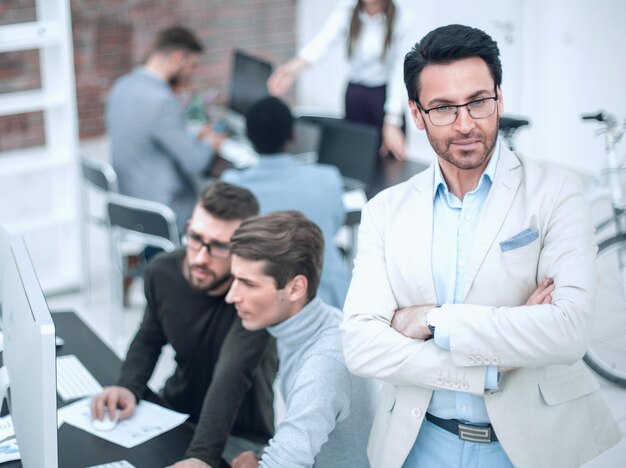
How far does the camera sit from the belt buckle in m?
1.88

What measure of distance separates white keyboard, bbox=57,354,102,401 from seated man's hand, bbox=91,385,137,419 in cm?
12

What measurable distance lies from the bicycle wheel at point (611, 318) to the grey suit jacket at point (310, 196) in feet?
2.85

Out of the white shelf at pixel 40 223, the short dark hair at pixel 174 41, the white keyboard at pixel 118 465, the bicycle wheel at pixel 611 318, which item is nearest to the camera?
the white keyboard at pixel 118 465

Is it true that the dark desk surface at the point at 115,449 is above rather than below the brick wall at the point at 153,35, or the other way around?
below

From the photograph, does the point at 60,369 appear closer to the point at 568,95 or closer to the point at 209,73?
the point at 568,95

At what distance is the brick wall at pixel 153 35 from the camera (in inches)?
277

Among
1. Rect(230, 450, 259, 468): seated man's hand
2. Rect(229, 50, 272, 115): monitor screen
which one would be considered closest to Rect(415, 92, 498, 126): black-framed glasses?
Rect(230, 450, 259, 468): seated man's hand

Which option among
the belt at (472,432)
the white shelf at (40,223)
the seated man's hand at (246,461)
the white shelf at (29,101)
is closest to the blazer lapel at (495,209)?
the belt at (472,432)

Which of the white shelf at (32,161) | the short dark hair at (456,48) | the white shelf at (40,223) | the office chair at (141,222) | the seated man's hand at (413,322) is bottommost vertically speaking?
the white shelf at (40,223)

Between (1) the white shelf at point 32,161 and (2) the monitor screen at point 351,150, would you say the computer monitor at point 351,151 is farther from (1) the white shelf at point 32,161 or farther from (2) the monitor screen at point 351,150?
(1) the white shelf at point 32,161

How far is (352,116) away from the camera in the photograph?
509 centimetres

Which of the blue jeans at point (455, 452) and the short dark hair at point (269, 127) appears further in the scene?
the short dark hair at point (269, 127)

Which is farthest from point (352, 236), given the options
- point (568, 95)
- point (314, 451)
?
point (314, 451)

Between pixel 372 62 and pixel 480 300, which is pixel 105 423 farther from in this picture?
pixel 372 62
